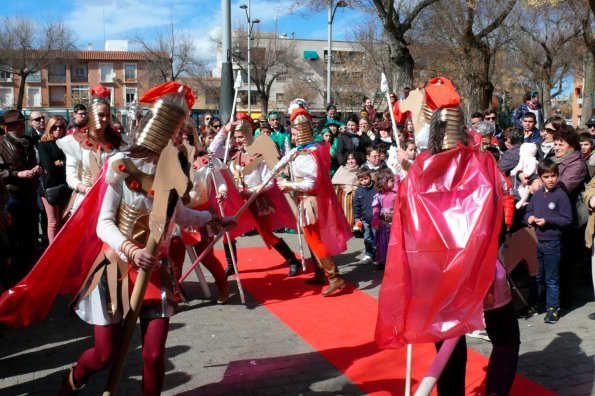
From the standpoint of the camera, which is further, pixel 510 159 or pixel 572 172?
pixel 510 159

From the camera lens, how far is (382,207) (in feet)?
27.3

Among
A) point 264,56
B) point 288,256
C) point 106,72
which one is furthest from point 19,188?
point 106,72

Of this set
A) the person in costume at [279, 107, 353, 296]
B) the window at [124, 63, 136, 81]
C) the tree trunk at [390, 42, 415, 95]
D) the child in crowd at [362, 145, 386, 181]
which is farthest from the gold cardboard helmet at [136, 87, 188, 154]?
the window at [124, 63, 136, 81]

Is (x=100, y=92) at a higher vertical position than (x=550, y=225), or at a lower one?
higher

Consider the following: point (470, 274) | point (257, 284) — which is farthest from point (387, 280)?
point (257, 284)

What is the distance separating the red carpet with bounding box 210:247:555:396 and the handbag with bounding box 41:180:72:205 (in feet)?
8.01

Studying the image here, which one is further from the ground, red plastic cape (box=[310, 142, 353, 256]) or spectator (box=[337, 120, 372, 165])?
spectator (box=[337, 120, 372, 165])

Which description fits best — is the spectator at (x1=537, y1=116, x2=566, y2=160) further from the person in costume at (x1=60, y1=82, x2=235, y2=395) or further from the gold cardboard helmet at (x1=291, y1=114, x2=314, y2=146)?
the person in costume at (x1=60, y1=82, x2=235, y2=395)

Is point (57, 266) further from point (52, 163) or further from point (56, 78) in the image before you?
point (56, 78)

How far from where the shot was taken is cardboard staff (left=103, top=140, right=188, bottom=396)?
3.14 meters

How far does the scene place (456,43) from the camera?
2289cm

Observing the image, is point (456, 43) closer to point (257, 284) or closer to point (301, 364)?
point (257, 284)

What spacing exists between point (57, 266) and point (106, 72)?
268ft

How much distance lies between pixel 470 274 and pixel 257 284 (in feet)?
15.1
